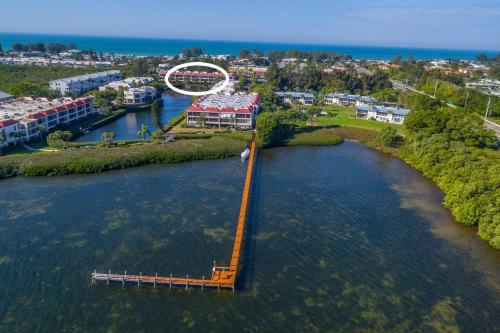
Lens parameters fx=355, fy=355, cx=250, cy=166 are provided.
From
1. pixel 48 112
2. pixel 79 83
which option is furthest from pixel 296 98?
pixel 79 83

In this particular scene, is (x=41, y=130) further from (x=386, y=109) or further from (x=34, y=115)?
(x=386, y=109)

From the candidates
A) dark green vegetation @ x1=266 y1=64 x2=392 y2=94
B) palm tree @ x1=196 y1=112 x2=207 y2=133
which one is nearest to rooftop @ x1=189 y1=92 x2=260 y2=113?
palm tree @ x1=196 y1=112 x2=207 y2=133

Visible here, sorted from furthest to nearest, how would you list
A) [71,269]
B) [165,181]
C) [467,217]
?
[165,181]
[467,217]
[71,269]

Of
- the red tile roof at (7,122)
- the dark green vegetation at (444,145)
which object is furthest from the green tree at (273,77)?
the red tile roof at (7,122)

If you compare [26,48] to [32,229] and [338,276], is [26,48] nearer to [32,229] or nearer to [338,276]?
[32,229]

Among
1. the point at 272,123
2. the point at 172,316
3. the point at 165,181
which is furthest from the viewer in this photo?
the point at 272,123

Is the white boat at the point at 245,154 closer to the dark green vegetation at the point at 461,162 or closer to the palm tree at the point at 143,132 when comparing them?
the palm tree at the point at 143,132

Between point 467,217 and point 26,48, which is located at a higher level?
point 26,48

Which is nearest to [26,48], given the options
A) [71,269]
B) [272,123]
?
[272,123]
